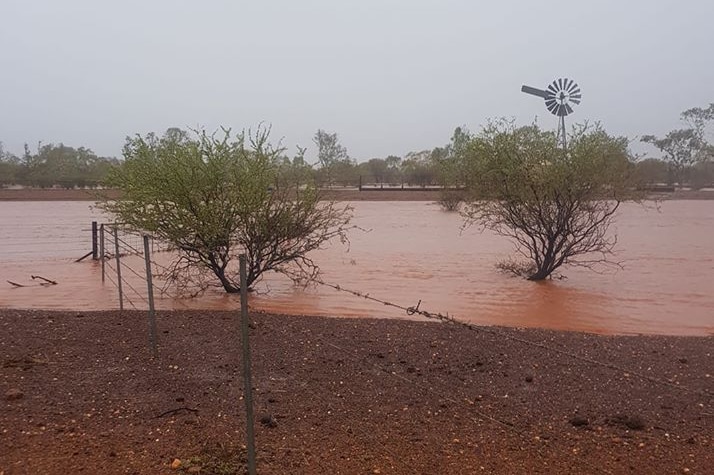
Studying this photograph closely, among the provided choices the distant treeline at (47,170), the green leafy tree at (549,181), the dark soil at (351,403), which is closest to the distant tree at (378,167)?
the distant treeline at (47,170)

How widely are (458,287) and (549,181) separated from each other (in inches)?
124

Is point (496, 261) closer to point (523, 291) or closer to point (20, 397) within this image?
point (523, 291)

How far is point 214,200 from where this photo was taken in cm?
1162

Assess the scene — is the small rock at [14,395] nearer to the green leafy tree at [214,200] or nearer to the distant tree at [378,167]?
the green leafy tree at [214,200]

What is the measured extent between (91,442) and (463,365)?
139 inches

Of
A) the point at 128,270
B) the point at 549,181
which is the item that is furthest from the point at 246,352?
the point at 128,270

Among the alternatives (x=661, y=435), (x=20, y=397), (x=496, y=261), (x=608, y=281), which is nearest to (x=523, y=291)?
(x=608, y=281)

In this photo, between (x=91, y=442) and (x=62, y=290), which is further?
(x=62, y=290)

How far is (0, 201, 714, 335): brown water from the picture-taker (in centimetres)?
1191

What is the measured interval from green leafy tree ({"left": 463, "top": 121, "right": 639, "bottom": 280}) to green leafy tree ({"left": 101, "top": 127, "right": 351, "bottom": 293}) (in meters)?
4.14

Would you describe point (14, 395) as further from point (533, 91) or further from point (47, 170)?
point (47, 170)

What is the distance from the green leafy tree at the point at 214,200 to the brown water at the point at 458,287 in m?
1.14

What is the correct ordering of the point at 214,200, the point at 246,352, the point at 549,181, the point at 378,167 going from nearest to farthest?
1. the point at 246,352
2. the point at 214,200
3. the point at 549,181
4. the point at 378,167

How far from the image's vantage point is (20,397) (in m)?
5.35
